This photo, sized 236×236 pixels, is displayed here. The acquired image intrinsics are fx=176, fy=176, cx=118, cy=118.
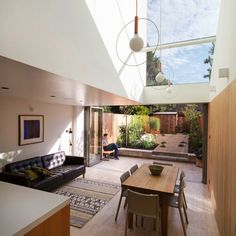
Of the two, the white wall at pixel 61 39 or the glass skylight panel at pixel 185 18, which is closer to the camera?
the white wall at pixel 61 39

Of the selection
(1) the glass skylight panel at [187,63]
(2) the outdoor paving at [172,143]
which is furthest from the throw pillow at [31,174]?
(2) the outdoor paving at [172,143]

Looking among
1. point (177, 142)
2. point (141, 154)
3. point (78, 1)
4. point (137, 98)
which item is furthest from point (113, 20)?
point (177, 142)

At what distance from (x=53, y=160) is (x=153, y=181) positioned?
10.1 feet

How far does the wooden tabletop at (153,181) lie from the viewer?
2664mm

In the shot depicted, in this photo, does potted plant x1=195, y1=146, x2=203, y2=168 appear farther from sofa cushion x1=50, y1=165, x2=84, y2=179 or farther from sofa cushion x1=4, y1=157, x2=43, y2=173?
sofa cushion x1=4, y1=157, x2=43, y2=173

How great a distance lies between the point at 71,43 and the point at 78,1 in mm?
591

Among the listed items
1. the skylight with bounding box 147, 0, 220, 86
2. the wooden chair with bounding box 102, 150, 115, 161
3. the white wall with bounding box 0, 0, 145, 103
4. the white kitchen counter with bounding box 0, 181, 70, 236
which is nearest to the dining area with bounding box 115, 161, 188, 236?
the white kitchen counter with bounding box 0, 181, 70, 236

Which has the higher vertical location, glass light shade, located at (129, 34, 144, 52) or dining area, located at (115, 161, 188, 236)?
glass light shade, located at (129, 34, 144, 52)

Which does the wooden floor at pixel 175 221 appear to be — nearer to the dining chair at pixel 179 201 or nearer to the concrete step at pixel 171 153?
the dining chair at pixel 179 201

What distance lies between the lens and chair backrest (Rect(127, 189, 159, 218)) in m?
2.34

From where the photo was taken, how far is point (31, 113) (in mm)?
4559

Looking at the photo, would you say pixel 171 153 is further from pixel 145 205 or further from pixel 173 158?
pixel 145 205

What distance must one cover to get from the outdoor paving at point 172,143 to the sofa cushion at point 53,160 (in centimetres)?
429

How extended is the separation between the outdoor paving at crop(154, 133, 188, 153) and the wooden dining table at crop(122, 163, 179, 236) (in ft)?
14.7
